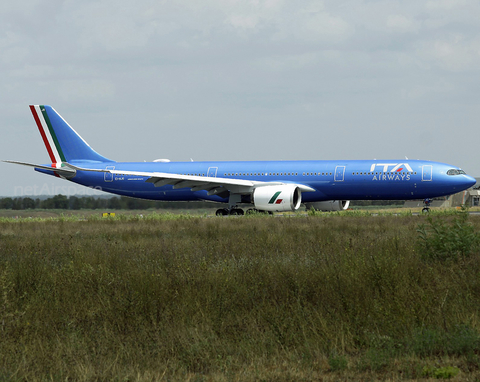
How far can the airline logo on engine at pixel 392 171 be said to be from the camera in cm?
3009

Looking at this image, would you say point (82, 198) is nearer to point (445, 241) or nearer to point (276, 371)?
point (445, 241)

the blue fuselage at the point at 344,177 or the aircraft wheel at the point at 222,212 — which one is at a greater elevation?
the blue fuselage at the point at 344,177

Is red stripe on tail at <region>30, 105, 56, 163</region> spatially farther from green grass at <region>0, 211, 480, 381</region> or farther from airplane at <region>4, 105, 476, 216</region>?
green grass at <region>0, 211, 480, 381</region>

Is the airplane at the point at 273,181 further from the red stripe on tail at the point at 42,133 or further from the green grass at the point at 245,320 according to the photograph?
the green grass at the point at 245,320

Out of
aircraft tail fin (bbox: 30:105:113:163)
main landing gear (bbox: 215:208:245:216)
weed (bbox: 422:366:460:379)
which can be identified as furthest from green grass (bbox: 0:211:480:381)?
aircraft tail fin (bbox: 30:105:113:163)

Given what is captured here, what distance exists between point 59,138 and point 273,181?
53.5 feet

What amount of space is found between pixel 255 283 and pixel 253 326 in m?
1.68


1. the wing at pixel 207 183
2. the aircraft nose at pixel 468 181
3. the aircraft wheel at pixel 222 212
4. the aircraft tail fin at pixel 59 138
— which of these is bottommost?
the aircraft wheel at pixel 222 212

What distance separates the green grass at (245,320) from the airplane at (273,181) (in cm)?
2065

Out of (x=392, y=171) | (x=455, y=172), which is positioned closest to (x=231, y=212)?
(x=392, y=171)

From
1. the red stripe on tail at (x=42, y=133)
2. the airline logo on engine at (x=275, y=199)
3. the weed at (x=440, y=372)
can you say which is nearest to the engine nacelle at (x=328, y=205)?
the airline logo on engine at (x=275, y=199)

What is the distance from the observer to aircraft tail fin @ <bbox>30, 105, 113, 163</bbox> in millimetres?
38188

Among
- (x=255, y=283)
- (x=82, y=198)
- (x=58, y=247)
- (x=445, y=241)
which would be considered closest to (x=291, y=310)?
(x=255, y=283)

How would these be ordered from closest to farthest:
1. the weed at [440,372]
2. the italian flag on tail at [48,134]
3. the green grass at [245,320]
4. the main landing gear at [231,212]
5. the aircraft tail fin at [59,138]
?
the weed at [440,372] < the green grass at [245,320] < the main landing gear at [231,212] < the aircraft tail fin at [59,138] < the italian flag on tail at [48,134]
